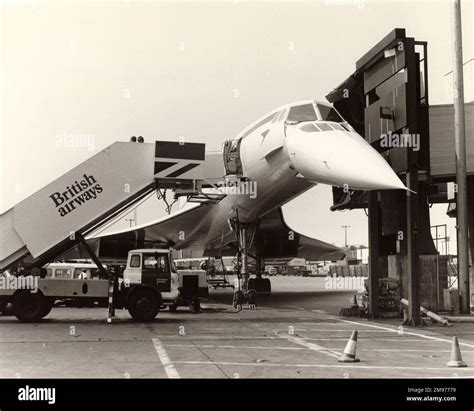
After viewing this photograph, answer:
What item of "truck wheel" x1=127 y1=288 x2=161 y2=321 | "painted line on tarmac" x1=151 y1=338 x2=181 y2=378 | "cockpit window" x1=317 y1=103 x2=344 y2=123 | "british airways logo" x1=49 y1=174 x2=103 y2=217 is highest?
"cockpit window" x1=317 y1=103 x2=344 y2=123

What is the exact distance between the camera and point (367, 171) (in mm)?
12227

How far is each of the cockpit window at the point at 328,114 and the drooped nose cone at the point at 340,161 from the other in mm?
833

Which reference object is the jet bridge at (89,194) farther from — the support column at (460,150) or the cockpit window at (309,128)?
the support column at (460,150)

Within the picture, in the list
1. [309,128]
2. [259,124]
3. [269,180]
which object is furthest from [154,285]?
[309,128]

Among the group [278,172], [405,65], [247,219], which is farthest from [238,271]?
[405,65]

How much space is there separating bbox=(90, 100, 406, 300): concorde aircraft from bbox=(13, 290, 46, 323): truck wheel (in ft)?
17.7

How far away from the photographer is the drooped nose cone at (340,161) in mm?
12133

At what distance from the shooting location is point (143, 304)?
49.9 ft

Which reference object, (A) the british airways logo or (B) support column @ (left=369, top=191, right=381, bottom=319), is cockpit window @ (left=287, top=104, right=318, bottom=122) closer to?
(B) support column @ (left=369, top=191, right=381, bottom=319)

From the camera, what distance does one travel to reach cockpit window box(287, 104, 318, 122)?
1527 cm

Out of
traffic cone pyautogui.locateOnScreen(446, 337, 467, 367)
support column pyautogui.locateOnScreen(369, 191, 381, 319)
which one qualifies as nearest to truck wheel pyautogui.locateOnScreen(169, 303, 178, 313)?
support column pyautogui.locateOnScreen(369, 191, 381, 319)

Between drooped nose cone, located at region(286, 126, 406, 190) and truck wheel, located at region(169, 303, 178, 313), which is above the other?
drooped nose cone, located at region(286, 126, 406, 190)

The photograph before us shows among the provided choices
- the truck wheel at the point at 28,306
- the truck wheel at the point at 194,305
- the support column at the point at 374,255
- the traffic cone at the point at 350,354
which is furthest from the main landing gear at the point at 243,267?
the traffic cone at the point at 350,354

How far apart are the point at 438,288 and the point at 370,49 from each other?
6690 millimetres
